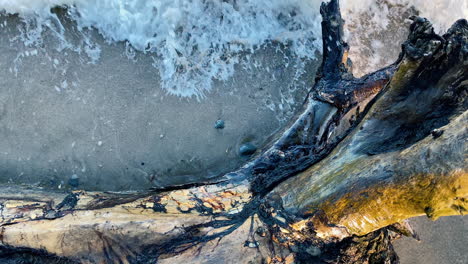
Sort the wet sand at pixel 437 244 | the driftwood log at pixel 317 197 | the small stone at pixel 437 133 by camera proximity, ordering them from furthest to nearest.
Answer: the wet sand at pixel 437 244, the driftwood log at pixel 317 197, the small stone at pixel 437 133

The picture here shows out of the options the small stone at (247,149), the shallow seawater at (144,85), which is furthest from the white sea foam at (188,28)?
the small stone at (247,149)

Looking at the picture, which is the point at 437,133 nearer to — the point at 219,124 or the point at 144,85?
the point at 219,124

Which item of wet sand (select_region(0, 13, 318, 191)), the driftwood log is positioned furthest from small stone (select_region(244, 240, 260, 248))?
→ wet sand (select_region(0, 13, 318, 191))

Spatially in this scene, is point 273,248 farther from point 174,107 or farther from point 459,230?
point 459,230

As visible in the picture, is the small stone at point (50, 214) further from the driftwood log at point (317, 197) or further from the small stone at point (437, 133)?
the small stone at point (437, 133)

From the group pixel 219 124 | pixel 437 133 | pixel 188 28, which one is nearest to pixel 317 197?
→ pixel 437 133
